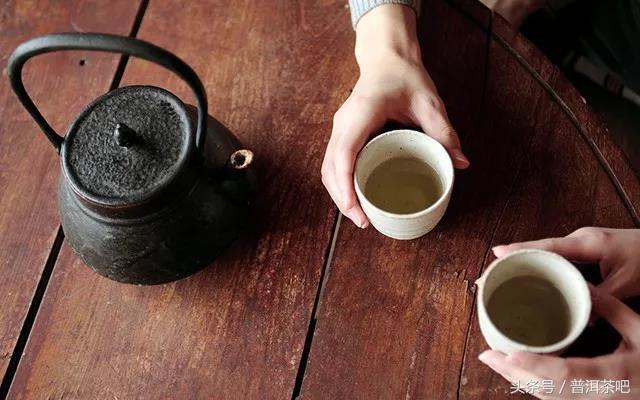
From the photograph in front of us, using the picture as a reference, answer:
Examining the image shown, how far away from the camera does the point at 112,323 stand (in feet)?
2.95

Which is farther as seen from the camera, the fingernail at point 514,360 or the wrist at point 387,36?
the wrist at point 387,36

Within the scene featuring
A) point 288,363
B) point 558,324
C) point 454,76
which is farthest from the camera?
point 454,76

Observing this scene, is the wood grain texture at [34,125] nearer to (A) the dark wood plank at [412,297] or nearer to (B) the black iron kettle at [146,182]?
(B) the black iron kettle at [146,182]

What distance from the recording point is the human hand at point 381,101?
0.85 meters

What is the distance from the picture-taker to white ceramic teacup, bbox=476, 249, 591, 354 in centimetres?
66

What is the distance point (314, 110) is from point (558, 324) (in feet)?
1.61

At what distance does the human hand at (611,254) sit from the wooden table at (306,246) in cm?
9

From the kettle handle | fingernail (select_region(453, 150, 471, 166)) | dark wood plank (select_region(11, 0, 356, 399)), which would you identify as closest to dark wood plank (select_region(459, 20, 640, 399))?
fingernail (select_region(453, 150, 471, 166))

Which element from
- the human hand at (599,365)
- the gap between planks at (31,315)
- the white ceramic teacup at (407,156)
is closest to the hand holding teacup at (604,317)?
the human hand at (599,365)

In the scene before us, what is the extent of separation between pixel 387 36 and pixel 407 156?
219mm

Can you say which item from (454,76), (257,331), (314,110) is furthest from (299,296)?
(454,76)

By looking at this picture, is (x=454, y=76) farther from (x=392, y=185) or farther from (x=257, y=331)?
(x=257, y=331)

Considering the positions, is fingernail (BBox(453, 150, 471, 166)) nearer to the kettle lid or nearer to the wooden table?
the wooden table

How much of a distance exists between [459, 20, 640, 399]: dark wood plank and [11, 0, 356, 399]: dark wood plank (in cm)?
26
